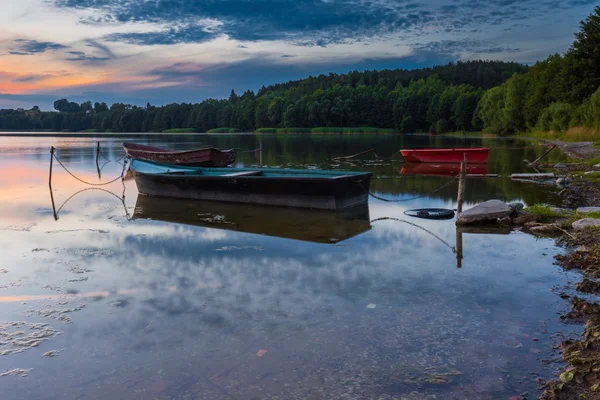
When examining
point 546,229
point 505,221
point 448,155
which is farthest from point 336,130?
point 546,229

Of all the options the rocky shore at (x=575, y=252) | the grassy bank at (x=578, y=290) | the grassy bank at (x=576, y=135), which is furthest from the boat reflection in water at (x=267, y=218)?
the grassy bank at (x=576, y=135)

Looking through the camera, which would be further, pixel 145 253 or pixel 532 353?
pixel 145 253

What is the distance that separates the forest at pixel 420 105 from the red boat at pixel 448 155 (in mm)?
14083

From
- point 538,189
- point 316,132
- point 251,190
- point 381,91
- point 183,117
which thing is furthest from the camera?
point 183,117

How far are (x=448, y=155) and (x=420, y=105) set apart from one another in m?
93.5

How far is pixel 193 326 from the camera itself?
6.27 metres

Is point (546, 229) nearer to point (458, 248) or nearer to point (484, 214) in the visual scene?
point (484, 214)

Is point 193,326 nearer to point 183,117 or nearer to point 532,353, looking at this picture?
point 532,353

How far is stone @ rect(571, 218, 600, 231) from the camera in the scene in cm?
988

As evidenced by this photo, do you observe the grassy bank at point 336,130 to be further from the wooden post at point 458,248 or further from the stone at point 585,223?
the stone at point 585,223

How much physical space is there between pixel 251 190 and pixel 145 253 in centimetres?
612

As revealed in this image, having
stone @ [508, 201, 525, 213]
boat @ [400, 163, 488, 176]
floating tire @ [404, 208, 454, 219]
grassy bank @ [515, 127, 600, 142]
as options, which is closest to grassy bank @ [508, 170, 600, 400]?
stone @ [508, 201, 525, 213]

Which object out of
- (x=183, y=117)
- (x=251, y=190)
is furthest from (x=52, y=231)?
(x=183, y=117)

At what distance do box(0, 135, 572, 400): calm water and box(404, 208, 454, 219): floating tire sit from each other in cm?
63
